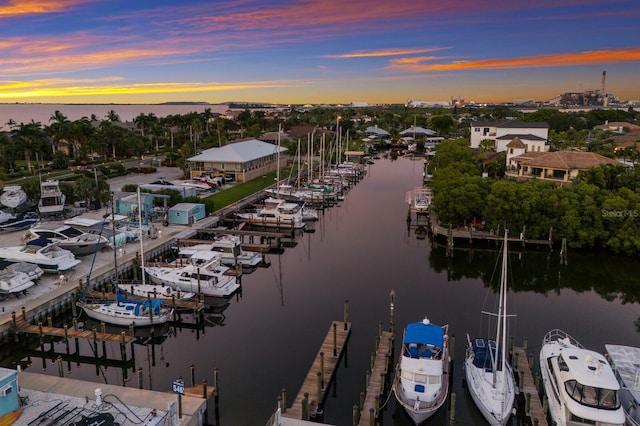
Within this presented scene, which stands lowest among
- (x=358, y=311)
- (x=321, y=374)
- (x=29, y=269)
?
(x=358, y=311)

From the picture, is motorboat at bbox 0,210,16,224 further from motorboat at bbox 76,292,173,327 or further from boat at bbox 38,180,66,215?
motorboat at bbox 76,292,173,327

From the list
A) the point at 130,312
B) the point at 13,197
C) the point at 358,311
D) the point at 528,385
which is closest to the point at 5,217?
the point at 13,197

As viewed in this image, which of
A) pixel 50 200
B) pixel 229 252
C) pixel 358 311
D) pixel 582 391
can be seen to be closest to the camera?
pixel 582 391

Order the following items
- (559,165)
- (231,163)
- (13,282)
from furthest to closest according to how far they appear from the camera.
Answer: (231,163) < (559,165) < (13,282)

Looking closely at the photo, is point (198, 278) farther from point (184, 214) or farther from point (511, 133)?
point (511, 133)

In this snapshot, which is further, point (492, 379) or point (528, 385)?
point (528, 385)

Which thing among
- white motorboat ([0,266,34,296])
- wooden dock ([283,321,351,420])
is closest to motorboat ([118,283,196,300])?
→ white motorboat ([0,266,34,296])
